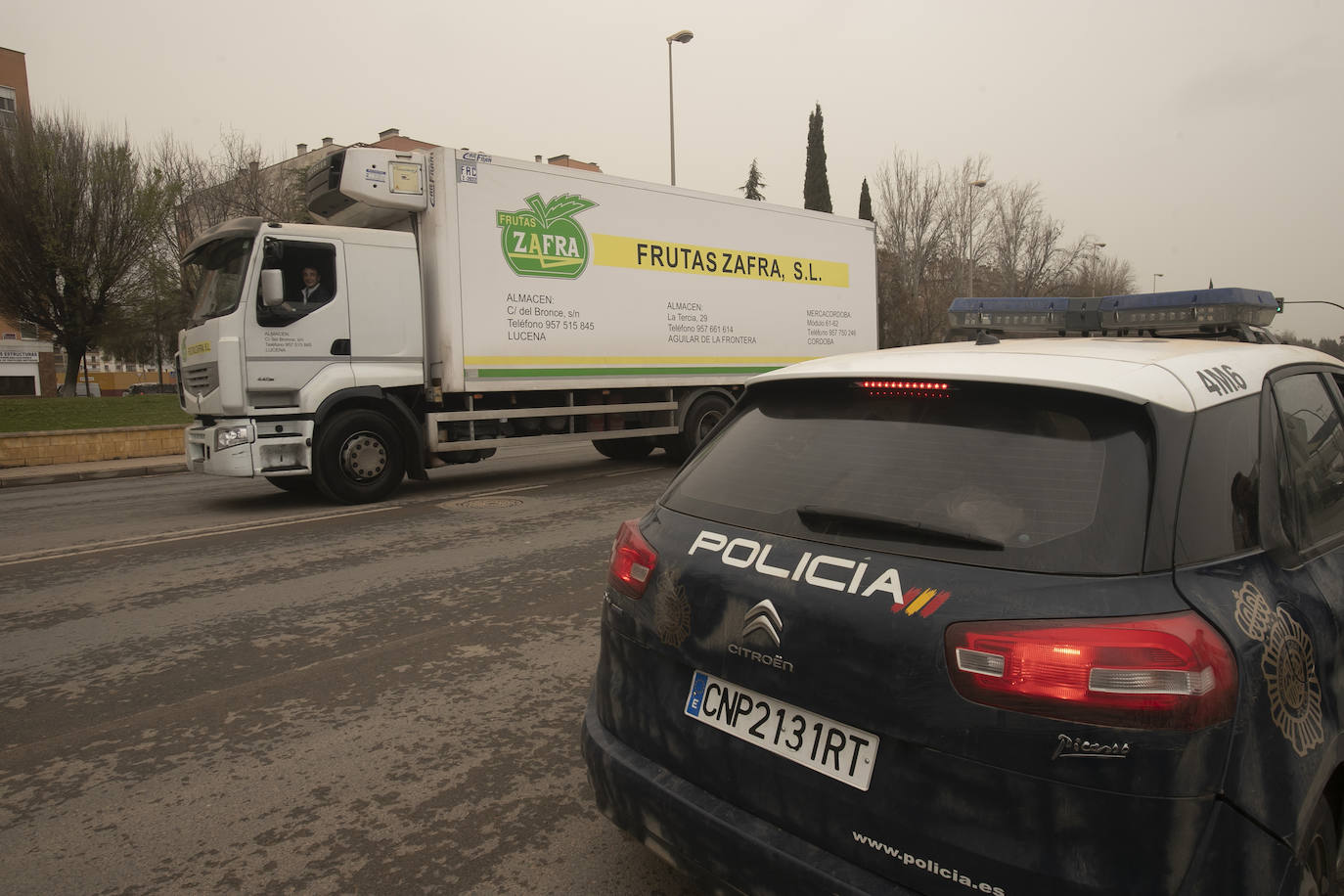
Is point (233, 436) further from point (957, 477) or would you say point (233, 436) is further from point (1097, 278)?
point (1097, 278)

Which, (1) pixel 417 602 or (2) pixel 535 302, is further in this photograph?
(2) pixel 535 302

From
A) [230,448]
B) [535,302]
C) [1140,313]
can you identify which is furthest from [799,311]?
[1140,313]

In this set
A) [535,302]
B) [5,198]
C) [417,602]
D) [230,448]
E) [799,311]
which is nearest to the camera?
[417,602]

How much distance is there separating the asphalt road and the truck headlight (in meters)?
1.37

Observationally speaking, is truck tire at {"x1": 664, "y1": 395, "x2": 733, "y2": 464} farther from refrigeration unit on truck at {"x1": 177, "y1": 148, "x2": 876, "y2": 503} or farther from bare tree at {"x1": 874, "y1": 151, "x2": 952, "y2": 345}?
bare tree at {"x1": 874, "y1": 151, "x2": 952, "y2": 345}

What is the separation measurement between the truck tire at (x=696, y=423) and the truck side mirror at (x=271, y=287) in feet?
18.1

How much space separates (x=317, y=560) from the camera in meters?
6.64

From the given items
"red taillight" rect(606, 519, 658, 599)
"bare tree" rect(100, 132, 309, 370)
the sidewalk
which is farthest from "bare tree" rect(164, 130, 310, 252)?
"red taillight" rect(606, 519, 658, 599)

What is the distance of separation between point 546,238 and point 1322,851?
31.7ft

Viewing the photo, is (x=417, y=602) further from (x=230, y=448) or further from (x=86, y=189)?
(x=86, y=189)

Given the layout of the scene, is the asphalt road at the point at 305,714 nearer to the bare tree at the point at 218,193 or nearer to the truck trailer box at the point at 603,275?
the truck trailer box at the point at 603,275

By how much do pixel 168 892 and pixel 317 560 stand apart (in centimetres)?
439

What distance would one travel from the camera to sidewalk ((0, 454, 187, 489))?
521 inches

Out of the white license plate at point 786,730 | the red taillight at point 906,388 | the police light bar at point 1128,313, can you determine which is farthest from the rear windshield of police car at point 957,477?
the police light bar at point 1128,313
